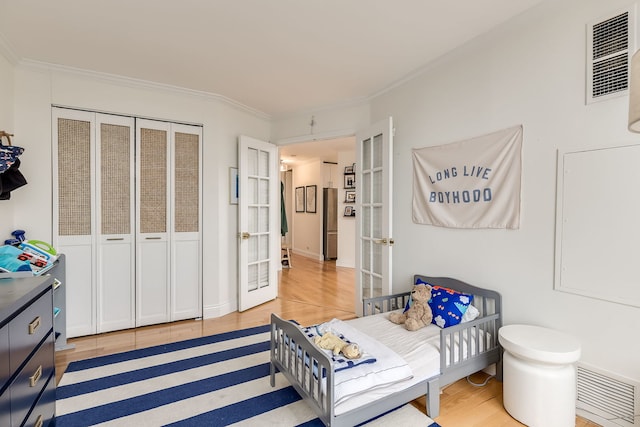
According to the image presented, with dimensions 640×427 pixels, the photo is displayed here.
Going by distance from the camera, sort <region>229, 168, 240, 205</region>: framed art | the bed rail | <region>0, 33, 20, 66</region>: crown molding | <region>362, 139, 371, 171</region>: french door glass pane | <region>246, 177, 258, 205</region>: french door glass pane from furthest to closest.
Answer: <region>246, 177, 258, 205</region>: french door glass pane, <region>229, 168, 240, 205</region>: framed art, <region>362, 139, 371, 171</region>: french door glass pane, <region>0, 33, 20, 66</region>: crown molding, the bed rail

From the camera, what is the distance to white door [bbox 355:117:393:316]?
2.96 m

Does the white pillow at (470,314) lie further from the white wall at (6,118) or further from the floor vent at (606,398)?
the white wall at (6,118)

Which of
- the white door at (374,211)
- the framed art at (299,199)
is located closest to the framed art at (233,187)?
the white door at (374,211)

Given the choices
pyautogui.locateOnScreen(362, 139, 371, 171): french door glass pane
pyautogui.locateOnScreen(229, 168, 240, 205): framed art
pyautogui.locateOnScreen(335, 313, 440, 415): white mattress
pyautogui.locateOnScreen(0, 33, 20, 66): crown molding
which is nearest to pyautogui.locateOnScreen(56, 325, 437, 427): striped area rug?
pyautogui.locateOnScreen(335, 313, 440, 415): white mattress

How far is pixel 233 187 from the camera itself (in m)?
3.75

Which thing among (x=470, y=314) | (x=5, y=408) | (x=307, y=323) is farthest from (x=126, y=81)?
(x=470, y=314)

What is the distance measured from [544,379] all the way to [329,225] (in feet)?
18.8

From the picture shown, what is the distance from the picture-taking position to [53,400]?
165 centimetres

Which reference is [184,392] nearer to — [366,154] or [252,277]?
[252,277]

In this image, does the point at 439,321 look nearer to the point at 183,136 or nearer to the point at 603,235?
the point at 603,235

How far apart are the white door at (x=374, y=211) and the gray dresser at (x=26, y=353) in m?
2.44

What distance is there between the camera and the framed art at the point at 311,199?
7555 mm

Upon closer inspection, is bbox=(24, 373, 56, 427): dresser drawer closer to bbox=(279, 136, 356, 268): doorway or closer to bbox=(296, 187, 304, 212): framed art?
bbox=(279, 136, 356, 268): doorway

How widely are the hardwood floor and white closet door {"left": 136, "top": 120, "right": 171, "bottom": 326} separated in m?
0.25
